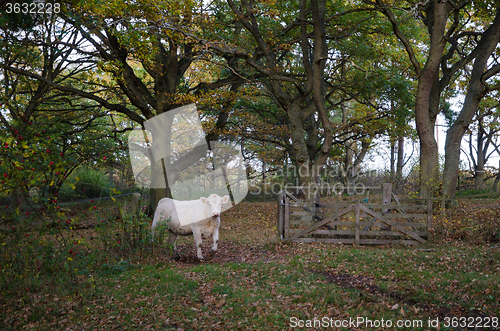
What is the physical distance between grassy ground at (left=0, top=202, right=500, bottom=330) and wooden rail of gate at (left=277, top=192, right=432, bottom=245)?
0.64 meters

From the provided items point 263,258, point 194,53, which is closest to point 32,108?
point 194,53

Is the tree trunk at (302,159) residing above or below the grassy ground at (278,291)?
above

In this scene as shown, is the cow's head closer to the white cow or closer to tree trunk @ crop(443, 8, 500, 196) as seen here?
the white cow

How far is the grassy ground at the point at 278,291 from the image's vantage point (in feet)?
20.0

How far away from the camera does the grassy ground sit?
6.11 metres

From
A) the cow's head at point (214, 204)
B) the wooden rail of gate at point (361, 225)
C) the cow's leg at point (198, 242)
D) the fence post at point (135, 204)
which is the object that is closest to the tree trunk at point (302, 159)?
the wooden rail of gate at point (361, 225)

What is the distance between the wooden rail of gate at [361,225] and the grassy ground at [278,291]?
0.64 meters

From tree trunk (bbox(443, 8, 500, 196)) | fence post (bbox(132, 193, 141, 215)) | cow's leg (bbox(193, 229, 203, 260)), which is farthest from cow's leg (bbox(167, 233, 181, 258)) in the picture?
tree trunk (bbox(443, 8, 500, 196))

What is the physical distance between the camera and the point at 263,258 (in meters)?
10.5

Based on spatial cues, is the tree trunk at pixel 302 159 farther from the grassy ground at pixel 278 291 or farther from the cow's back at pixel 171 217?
the cow's back at pixel 171 217

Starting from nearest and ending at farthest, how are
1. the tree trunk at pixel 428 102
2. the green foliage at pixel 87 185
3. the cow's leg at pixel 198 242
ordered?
the cow's leg at pixel 198 242
the tree trunk at pixel 428 102
the green foliage at pixel 87 185

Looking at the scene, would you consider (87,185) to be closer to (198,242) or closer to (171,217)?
(171,217)

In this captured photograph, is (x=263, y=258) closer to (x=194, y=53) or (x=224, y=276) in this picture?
(x=224, y=276)

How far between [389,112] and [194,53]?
438 inches
